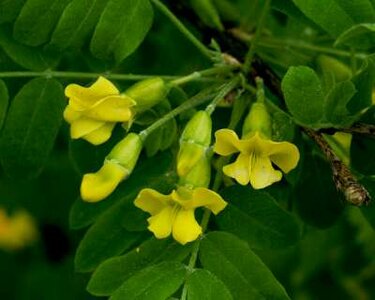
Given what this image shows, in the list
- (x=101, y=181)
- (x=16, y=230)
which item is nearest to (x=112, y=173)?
(x=101, y=181)

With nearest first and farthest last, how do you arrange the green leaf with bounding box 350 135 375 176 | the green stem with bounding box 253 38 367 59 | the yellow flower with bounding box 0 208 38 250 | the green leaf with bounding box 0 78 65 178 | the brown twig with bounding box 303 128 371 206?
the brown twig with bounding box 303 128 371 206, the green leaf with bounding box 350 135 375 176, the green leaf with bounding box 0 78 65 178, the green stem with bounding box 253 38 367 59, the yellow flower with bounding box 0 208 38 250

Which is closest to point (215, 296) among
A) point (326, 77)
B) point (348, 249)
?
point (326, 77)

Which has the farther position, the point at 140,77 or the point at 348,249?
the point at 348,249

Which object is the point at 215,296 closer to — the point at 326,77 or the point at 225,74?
the point at 225,74

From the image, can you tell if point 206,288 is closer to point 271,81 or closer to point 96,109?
point 96,109

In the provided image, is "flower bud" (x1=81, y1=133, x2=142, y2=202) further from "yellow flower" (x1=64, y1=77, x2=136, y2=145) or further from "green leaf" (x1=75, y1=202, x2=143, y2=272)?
"green leaf" (x1=75, y1=202, x2=143, y2=272)

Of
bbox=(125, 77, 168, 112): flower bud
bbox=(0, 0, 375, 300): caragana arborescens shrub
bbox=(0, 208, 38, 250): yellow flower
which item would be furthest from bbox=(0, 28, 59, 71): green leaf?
bbox=(0, 208, 38, 250): yellow flower
